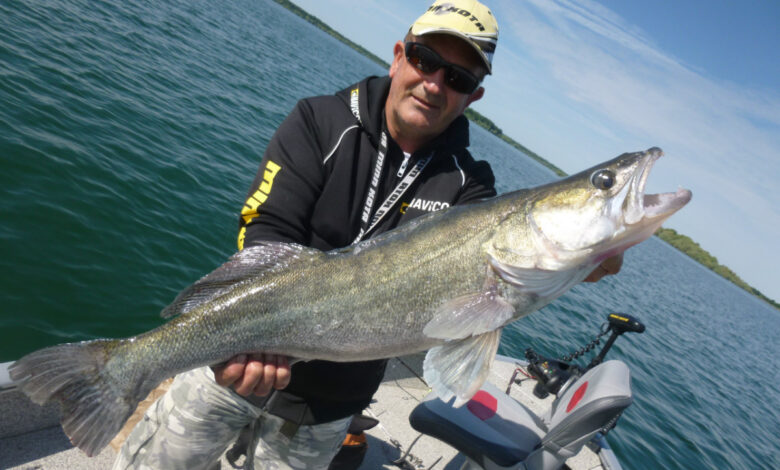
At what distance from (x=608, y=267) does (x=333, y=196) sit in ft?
6.19

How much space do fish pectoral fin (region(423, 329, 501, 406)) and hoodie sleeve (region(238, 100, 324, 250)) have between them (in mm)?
1234

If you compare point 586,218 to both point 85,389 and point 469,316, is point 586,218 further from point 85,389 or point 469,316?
point 85,389

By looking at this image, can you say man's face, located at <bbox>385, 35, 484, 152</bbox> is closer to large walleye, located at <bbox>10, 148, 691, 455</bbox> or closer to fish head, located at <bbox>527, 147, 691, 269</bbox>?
large walleye, located at <bbox>10, 148, 691, 455</bbox>

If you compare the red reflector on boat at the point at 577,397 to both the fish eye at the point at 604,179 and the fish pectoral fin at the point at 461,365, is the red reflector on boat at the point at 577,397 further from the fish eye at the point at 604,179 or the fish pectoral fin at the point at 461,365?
the fish eye at the point at 604,179

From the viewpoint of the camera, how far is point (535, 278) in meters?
2.63

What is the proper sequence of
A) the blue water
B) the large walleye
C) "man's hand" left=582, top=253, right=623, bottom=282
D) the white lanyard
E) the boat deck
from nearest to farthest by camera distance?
the large walleye
"man's hand" left=582, top=253, right=623, bottom=282
the white lanyard
the boat deck
the blue water

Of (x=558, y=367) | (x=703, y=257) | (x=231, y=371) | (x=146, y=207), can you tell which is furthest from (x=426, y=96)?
(x=703, y=257)

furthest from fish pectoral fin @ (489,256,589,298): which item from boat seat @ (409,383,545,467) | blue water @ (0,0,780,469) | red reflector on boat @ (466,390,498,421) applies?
blue water @ (0,0,780,469)

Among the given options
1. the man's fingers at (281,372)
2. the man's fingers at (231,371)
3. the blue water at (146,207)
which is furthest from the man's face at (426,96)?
the blue water at (146,207)

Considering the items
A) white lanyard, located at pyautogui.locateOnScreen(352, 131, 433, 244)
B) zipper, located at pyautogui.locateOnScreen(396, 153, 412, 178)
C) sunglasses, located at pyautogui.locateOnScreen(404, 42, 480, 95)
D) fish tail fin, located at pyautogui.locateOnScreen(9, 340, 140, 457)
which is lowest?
fish tail fin, located at pyautogui.locateOnScreen(9, 340, 140, 457)

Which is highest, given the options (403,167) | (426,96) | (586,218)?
(426,96)

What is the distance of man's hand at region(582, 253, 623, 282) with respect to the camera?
2.77 meters

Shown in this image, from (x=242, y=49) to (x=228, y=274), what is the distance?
31786mm

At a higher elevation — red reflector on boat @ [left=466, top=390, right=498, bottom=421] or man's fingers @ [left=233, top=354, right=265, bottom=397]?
man's fingers @ [left=233, top=354, right=265, bottom=397]
